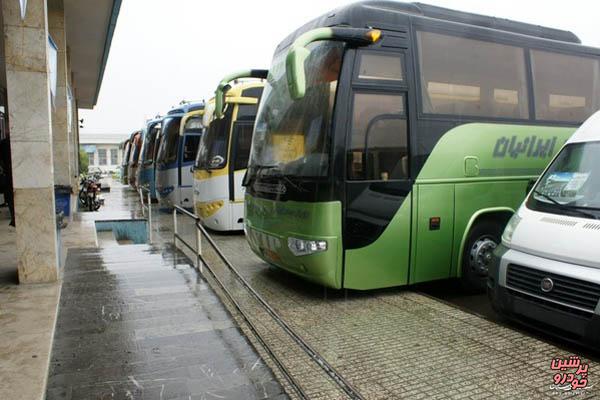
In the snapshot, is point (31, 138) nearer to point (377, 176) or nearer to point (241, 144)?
point (377, 176)

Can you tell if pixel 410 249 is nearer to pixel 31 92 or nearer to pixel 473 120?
pixel 473 120

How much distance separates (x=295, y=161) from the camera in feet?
19.7

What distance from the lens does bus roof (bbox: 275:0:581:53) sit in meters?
5.80

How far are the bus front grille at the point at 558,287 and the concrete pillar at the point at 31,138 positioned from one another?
5111 millimetres

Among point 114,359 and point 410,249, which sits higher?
point 410,249

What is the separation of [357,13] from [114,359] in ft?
14.8

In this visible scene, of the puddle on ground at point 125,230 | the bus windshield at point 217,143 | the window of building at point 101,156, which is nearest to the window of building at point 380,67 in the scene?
the bus windshield at point 217,143

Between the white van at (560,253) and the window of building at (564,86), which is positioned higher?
the window of building at (564,86)

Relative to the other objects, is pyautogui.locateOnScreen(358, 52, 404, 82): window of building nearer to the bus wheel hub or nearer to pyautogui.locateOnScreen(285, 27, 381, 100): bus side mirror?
pyautogui.locateOnScreen(285, 27, 381, 100): bus side mirror

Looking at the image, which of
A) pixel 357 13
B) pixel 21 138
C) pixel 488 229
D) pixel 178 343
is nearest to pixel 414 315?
pixel 488 229

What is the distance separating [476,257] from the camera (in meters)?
6.54

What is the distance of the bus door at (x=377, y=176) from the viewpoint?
5.71m

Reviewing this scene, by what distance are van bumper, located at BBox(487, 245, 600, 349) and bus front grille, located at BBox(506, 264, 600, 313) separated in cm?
4

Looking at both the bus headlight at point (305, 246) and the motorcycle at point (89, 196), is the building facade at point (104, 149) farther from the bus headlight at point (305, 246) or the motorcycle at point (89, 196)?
the bus headlight at point (305, 246)
